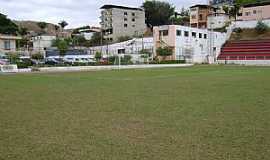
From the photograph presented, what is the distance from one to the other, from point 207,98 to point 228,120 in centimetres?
354

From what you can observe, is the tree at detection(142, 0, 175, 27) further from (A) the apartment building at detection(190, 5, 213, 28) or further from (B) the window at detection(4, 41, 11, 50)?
(B) the window at detection(4, 41, 11, 50)

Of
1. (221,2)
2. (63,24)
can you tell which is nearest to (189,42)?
(221,2)

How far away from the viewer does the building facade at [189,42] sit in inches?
1949

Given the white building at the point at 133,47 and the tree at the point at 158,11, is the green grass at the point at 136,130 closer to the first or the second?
the white building at the point at 133,47

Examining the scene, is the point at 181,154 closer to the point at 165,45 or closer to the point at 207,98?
the point at 207,98

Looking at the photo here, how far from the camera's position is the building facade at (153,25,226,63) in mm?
49500

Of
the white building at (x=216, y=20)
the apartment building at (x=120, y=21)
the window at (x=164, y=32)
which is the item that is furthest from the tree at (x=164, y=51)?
the apartment building at (x=120, y=21)

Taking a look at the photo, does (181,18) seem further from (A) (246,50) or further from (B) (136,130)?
(B) (136,130)

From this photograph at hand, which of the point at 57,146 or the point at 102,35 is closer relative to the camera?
the point at 57,146

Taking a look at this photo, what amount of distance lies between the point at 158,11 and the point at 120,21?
1013 centimetres

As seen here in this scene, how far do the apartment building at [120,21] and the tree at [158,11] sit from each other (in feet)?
10.9

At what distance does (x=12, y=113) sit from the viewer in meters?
7.71

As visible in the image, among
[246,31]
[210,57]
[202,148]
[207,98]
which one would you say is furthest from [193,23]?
[202,148]

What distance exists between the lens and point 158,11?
8231 centimetres
